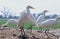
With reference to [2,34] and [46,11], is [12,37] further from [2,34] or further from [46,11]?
[46,11]

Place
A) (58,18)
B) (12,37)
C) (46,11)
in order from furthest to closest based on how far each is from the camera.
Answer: (46,11) → (58,18) → (12,37)

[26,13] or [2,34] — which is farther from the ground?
[26,13]

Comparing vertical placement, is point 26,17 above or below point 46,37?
above

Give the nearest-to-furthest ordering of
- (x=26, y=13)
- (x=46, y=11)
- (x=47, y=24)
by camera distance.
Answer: (x=26, y=13) < (x=47, y=24) < (x=46, y=11)

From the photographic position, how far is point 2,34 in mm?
12773

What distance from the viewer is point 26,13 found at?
516 inches

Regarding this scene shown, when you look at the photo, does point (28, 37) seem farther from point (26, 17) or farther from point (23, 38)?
point (26, 17)

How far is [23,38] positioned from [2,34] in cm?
117

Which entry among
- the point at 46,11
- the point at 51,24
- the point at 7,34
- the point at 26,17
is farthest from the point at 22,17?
the point at 46,11

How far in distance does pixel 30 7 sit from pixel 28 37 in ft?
8.64

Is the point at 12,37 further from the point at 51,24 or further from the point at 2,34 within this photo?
the point at 51,24

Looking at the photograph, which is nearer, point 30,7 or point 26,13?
point 26,13

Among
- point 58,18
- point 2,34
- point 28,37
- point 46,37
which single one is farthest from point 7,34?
point 58,18

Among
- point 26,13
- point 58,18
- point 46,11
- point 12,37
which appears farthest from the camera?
point 46,11
